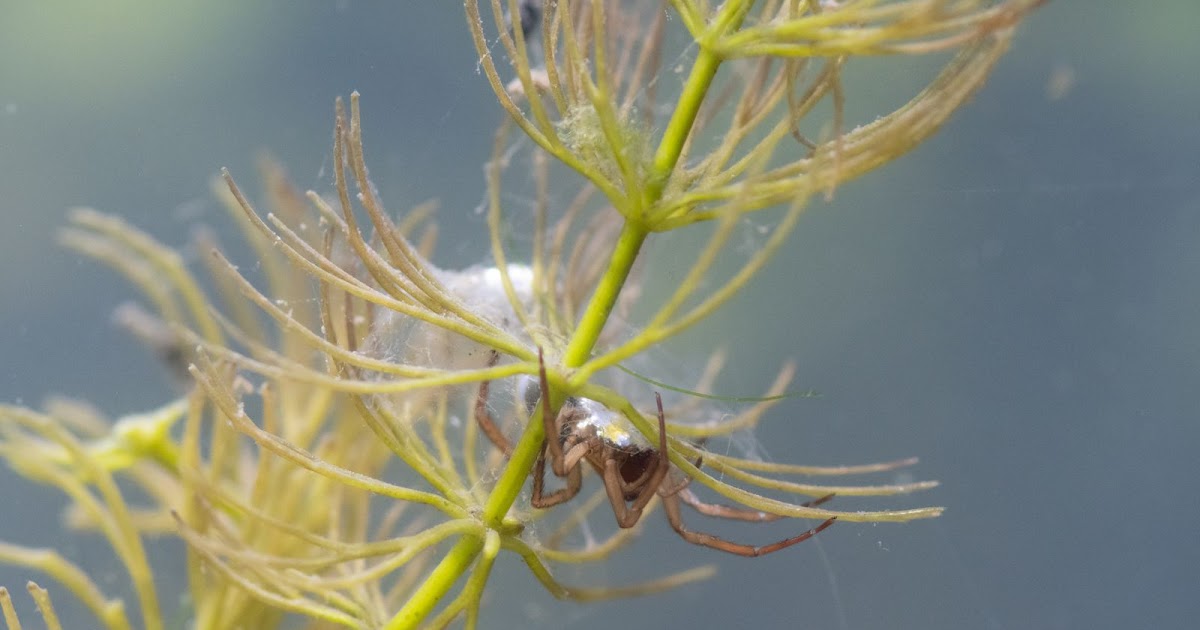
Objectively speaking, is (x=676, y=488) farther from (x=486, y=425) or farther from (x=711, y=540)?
(x=486, y=425)

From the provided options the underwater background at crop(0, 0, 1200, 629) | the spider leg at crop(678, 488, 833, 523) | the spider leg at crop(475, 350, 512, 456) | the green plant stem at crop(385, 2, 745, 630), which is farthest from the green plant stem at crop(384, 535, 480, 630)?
the underwater background at crop(0, 0, 1200, 629)

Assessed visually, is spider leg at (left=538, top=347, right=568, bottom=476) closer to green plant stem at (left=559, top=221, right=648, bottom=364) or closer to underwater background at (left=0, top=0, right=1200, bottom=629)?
green plant stem at (left=559, top=221, right=648, bottom=364)

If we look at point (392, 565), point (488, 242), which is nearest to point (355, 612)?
point (392, 565)

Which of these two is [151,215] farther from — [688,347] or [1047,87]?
[1047,87]

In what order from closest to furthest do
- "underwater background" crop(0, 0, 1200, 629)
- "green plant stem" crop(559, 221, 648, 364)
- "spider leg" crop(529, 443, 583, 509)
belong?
"green plant stem" crop(559, 221, 648, 364), "spider leg" crop(529, 443, 583, 509), "underwater background" crop(0, 0, 1200, 629)

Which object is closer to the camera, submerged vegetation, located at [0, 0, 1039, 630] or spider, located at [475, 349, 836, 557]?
submerged vegetation, located at [0, 0, 1039, 630]

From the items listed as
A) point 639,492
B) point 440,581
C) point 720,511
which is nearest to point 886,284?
point 720,511

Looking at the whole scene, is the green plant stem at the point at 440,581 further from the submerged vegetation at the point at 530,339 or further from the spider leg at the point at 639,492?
the spider leg at the point at 639,492
